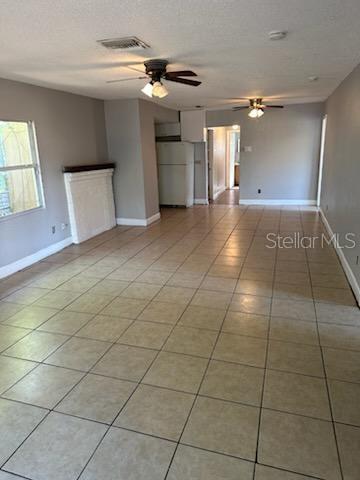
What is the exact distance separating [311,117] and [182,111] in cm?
303

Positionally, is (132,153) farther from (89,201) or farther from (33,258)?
(33,258)

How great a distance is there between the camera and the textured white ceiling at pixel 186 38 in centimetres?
213

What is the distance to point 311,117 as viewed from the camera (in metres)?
7.62

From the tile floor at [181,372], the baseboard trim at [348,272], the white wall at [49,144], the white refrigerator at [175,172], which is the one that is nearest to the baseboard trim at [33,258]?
the white wall at [49,144]

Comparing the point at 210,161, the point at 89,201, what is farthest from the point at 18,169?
the point at 210,161

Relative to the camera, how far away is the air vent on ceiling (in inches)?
105

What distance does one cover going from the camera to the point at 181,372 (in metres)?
2.32

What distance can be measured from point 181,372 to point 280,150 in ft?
22.7

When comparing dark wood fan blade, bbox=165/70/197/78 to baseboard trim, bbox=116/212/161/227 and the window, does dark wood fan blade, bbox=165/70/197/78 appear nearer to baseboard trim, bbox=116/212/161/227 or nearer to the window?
the window

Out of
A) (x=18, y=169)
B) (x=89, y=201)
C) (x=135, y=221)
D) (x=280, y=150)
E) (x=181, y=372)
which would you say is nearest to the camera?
(x=181, y=372)

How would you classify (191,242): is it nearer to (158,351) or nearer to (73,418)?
(158,351)

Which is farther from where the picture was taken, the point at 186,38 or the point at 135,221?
the point at 135,221

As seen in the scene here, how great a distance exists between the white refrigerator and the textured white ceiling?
11.6ft

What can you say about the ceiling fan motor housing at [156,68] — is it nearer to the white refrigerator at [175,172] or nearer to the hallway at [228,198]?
the white refrigerator at [175,172]
